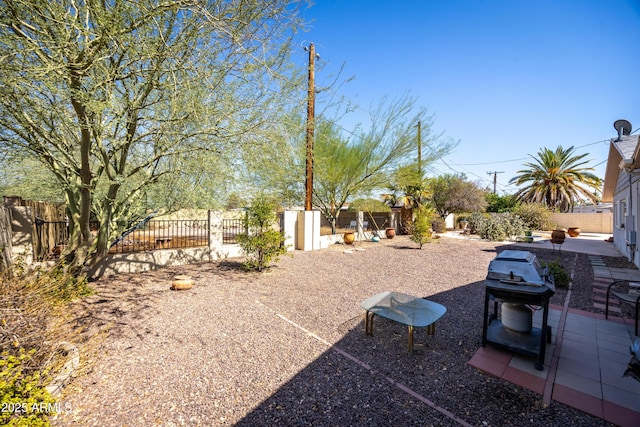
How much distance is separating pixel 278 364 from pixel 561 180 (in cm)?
2725

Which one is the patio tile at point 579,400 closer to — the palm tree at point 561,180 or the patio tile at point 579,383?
the patio tile at point 579,383

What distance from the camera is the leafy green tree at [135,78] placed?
2586 millimetres

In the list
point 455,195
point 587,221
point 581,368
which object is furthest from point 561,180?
point 581,368

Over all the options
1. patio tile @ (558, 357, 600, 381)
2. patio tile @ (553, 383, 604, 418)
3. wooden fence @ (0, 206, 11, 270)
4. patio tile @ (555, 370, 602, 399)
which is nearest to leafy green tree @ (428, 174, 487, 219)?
patio tile @ (558, 357, 600, 381)

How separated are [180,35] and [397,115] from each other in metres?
10.5

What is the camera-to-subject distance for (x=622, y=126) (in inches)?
317

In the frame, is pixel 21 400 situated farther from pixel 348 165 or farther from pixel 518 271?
pixel 348 165

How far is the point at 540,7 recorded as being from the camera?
656 centimetres

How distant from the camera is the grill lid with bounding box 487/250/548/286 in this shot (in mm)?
2723

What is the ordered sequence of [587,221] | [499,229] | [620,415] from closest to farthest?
1. [620,415]
2. [499,229]
3. [587,221]

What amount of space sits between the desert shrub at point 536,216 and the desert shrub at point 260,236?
66.6 feet

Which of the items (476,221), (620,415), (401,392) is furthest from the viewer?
(476,221)

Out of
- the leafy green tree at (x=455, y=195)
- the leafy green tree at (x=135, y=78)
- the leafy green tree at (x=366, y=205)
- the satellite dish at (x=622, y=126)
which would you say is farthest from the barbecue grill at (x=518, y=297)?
the leafy green tree at (x=455, y=195)

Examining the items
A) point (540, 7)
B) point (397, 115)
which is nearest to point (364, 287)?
point (540, 7)
